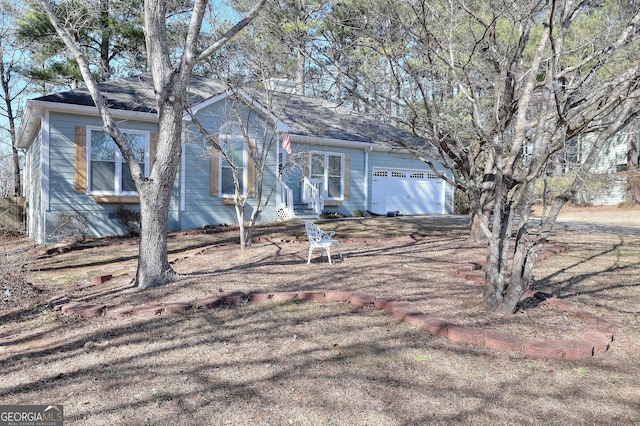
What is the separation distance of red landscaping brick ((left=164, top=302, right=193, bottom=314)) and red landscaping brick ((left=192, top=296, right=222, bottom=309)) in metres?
0.06

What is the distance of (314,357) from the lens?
3.39 m

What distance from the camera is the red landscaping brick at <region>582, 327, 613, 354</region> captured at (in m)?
3.50

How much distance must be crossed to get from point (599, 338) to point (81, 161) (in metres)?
11.9

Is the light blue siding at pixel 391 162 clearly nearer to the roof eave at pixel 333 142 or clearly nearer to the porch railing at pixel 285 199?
the roof eave at pixel 333 142

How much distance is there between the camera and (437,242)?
931 cm

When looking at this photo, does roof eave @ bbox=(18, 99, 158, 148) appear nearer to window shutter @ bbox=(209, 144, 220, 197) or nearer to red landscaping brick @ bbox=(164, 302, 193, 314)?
window shutter @ bbox=(209, 144, 220, 197)

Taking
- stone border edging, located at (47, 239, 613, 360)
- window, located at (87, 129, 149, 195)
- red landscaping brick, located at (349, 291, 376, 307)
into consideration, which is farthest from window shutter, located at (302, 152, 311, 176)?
red landscaping brick, located at (349, 291, 376, 307)

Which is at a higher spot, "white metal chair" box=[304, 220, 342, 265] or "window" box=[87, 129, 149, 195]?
"window" box=[87, 129, 149, 195]

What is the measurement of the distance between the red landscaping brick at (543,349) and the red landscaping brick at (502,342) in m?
0.06

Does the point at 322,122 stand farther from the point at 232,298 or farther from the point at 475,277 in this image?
the point at 232,298

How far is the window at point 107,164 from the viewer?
466 inches

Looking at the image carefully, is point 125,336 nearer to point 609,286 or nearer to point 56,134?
point 609,286

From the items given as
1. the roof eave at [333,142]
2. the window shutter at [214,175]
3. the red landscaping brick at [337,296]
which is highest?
the roof eave at [333,142]

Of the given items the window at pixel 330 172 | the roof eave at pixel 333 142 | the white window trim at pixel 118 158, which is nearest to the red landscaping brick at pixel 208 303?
the white window trim at pixel 118 158
